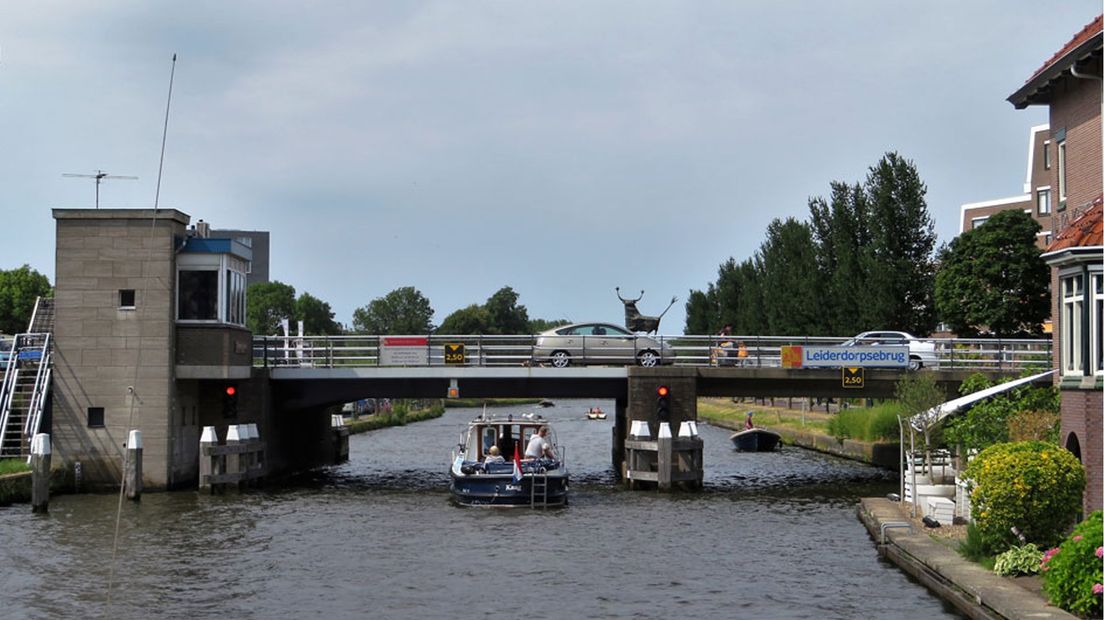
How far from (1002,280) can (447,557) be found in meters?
46.8

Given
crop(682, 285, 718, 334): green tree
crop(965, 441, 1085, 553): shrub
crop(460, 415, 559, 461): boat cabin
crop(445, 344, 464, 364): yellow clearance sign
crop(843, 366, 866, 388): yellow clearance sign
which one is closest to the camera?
crop(965, 441, 1085, 553): shrub

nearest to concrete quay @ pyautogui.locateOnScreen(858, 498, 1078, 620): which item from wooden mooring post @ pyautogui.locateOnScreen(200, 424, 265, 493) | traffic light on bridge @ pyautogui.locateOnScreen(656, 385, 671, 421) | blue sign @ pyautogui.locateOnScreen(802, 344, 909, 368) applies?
traffic light on bridge @ pyautogui.locateOnScreen(656, 385, 671, 421)

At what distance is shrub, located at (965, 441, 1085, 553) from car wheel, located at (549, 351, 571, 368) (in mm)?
26443

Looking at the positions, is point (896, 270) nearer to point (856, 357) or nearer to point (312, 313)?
point (856, 357)

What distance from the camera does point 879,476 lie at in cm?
5359

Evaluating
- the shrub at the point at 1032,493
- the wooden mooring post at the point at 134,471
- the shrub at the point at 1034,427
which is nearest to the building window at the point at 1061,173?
the shrub at the point at 1034,427

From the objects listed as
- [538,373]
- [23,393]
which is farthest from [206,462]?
[538,373]

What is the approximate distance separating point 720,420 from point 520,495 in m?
67.6

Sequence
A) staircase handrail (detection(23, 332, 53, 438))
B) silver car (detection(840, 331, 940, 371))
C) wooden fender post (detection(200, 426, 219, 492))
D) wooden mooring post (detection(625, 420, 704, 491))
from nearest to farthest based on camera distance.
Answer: staircase handrail (detection(23, 332, 53, 438)) < wooden fender post (detection(200, 426, 219, 492)) < wooden mooring post (detection(625, 420, 704, 491)) < silver car (detection(840, 331, 940, 371))

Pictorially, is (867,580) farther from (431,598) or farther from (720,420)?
(720,420)

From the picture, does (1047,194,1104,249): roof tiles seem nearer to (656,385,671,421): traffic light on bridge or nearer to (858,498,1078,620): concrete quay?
(858,498,1078,620): concrete quay

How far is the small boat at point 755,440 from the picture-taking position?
70.7 m

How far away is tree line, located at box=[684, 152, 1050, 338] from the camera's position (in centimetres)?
6950

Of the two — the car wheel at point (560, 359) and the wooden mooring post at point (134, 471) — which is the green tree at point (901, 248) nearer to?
the car wheel at point (560, 359)
